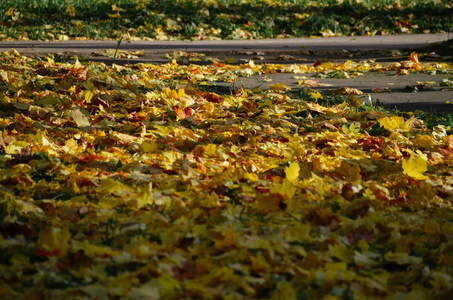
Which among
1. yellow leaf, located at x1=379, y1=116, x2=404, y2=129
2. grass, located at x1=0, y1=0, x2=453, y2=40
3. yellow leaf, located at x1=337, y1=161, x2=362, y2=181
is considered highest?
yellow leaf, located at x1=337, y1=161, x2=362, y2=181

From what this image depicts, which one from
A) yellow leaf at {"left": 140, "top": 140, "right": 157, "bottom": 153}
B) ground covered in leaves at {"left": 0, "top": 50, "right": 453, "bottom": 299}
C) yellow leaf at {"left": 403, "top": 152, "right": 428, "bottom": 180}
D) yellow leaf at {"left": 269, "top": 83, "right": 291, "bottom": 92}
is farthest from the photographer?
yellow leaf at {"left": 269, "top": 83, "right": 291, "bottom": 92}

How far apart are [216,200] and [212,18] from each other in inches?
340

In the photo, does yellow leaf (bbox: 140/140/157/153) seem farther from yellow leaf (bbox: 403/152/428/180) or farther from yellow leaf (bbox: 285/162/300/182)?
yellow leaf (bbox: 403/152/428/180)

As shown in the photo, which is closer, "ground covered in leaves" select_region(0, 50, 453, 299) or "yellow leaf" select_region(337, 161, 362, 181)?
"ground covered in leaves" select_region(0, 50, 453, 299)

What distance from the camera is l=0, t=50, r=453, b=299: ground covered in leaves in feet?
5.38

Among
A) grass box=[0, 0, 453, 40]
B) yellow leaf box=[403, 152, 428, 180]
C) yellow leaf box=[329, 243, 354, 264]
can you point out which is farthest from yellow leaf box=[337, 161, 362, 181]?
grass box=[0, 0, 453, 40]

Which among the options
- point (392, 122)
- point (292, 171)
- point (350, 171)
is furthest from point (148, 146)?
point (392, 122)

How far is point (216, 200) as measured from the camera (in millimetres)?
2316

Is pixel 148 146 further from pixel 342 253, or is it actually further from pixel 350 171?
pixel 342 253

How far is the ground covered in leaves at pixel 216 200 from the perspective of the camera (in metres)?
1.64

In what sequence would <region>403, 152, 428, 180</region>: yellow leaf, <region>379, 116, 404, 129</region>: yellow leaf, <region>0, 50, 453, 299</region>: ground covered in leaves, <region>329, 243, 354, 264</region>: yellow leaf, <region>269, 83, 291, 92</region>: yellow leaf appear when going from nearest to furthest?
1. <region>0, 50, 453, 299</region>: ground covered in leaves
2. <region>329, 243, 354, 264</region>: yellow leaf
3. <region>403, 152, 428, 180</region>: yellow leaf
4. <region>379, 116, 404, 129</region>: yellow leaf
5. <region>269, 83, 291, 92</region>: yellow leaf

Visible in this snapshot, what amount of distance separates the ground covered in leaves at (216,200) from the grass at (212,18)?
5.51 meters

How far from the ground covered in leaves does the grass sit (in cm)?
551

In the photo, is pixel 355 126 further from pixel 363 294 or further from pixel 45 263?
pixel 45 263
